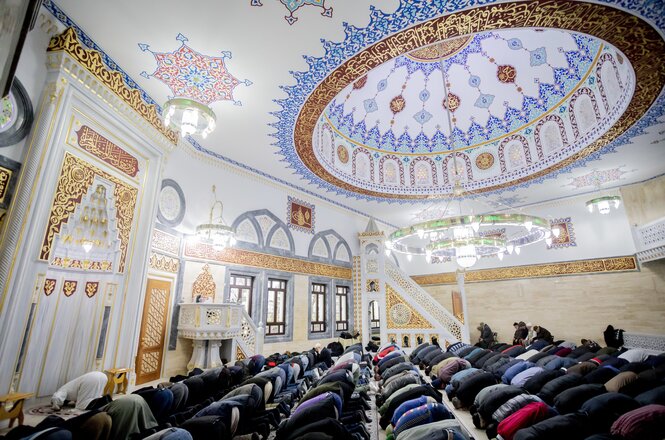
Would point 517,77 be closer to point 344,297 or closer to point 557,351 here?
point 557,351

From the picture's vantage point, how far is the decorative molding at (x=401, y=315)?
27.9 feet

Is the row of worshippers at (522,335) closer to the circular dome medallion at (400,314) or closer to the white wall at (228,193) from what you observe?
the circular dome medallion at (400,314)

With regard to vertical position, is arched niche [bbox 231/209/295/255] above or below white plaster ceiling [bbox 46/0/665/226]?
below

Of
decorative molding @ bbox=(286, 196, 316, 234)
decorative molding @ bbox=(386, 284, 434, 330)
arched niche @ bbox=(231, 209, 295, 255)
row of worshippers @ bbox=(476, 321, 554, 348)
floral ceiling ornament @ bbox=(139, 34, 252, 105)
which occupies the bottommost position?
row of worshippers @ bbox=(476, 321, 554, 348)

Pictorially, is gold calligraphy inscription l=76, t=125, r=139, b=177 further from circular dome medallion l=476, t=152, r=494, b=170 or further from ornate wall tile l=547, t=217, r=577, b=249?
ornate wall tile l=547, t=217, r=577, b=249

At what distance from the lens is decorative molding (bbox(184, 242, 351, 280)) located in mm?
6426

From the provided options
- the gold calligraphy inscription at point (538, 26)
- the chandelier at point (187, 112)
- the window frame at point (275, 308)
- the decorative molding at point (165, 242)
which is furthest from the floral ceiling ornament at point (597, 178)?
the decorative molding at point (165, 242)

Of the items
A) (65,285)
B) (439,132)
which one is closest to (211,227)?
(65,285)

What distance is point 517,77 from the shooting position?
7.55m

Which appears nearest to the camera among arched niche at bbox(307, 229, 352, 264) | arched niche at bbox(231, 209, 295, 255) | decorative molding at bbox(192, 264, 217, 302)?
decorative molding at bbox(192, 264, 217, 302)

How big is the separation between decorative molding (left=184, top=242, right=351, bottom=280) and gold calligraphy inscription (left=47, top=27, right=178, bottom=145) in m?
2.14

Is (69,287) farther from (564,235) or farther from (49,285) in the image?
(564,235)

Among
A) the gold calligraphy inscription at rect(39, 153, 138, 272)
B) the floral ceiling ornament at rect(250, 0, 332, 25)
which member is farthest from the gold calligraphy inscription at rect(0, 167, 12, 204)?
the floral ceiling ornament at rect(250, 0, 332, 25)

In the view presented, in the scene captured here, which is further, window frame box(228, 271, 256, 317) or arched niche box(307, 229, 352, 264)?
arched niche box(307, 229, 352, 264)
